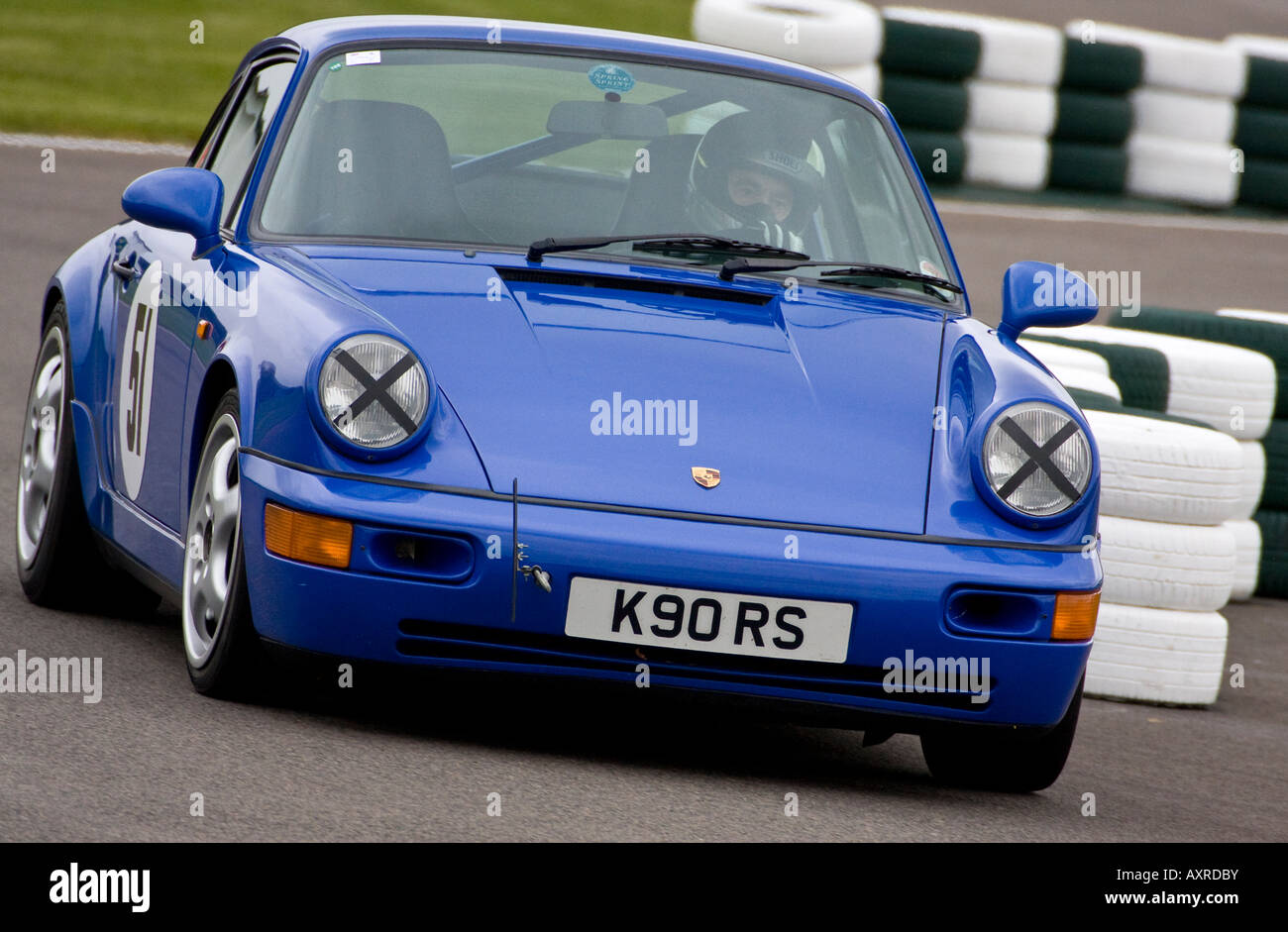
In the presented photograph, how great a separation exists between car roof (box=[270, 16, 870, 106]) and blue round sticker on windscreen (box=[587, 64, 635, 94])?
0.07 m

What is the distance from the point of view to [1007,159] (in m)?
15.9

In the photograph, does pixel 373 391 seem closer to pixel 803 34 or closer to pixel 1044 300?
pixel 1044 300

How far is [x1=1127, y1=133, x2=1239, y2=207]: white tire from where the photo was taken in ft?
54.4

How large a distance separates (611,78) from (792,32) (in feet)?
30.5

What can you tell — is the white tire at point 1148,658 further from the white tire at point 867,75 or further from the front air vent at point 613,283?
the white tire at point 867,75

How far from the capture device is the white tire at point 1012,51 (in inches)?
597

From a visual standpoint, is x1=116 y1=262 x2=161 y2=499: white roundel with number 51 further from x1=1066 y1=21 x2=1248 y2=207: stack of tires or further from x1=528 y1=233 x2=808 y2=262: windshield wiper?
x1=1066 y1=21 x2=1248 y2=207: stack of tires

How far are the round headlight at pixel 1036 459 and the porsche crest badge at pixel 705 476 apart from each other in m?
0.53

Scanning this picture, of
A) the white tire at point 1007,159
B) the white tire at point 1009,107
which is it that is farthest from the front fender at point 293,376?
the white tire at point 1007,159

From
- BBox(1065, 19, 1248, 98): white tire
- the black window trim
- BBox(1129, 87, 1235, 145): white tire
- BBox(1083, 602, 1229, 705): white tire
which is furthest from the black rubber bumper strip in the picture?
BBox(1129, 87, 1235, 145): white tire

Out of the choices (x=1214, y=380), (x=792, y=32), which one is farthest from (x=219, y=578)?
(x=792, y=32)
